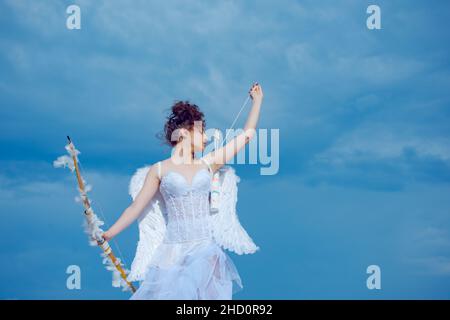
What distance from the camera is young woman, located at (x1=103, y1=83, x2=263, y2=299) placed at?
6070 mm

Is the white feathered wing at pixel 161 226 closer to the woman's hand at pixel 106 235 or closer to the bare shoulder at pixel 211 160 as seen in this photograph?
the bare shoulder at pixel 211 160

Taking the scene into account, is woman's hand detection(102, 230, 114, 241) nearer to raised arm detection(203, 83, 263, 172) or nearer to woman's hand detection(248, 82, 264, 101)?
raised arm detection(203, 83, 263, 172)

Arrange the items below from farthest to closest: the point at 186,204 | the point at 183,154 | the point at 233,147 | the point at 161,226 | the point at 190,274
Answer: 1. the point at 161,226
2. the point at 233,147
3. the point at 183,154
4. the point at 186,204
5. the point at 190,274

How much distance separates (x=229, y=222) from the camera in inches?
265

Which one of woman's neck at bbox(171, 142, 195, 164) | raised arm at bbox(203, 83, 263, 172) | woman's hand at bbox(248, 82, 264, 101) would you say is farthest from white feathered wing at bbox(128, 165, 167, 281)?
woman's hand at bbox(248, 82, 264, 101)

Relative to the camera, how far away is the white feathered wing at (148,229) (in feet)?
21.8

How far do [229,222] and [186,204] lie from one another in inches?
25.9

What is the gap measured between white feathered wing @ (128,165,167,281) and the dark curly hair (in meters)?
0.45

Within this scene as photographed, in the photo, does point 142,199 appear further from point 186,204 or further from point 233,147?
point 233,147

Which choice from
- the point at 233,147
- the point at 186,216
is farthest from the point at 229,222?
the point at 233,147

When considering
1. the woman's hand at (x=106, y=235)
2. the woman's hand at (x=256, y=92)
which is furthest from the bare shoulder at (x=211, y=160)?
the woman's hand at (x=106, y=235)

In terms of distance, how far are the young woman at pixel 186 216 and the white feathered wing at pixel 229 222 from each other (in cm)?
22
